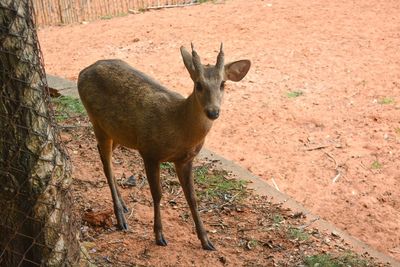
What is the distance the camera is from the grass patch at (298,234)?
5.29 metres

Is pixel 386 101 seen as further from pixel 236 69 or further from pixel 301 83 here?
pixel 236 69

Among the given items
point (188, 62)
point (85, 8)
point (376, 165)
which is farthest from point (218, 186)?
point (85, 8)

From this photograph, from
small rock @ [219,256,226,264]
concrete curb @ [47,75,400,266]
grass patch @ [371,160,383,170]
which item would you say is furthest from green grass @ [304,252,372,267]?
grass patch @ [371,160,383,170]

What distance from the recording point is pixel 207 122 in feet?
15.7

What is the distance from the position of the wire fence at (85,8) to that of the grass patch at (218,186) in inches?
333

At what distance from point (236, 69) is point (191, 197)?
1106 millimetres

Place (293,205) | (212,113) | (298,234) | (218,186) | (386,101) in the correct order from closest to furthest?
(212,113), (298,234), (293,205), (218,186), (386,101)

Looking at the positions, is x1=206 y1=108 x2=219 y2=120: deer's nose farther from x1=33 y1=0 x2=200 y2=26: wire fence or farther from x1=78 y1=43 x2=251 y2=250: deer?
x1=33 y1=0 x2=200 y2=26: wire fence

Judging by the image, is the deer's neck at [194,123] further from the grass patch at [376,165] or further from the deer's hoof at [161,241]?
the grass patch at [376,165]

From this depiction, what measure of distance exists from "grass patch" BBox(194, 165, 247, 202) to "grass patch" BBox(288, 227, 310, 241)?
68cm

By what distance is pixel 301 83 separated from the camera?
9.96m

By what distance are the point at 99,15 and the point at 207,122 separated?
10.1m

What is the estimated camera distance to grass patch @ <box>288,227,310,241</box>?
17.4 feet

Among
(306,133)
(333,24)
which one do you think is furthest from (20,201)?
Answer: (333,24)
